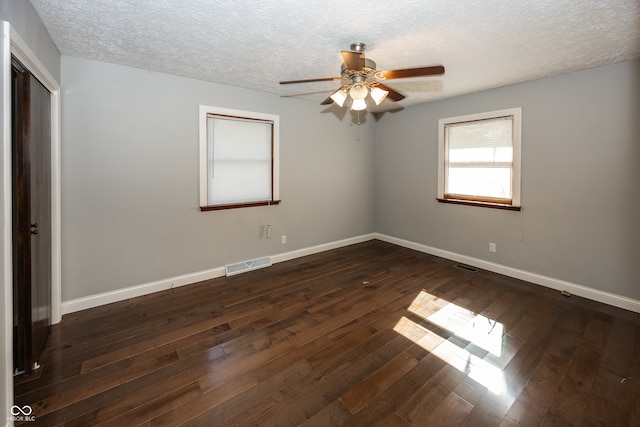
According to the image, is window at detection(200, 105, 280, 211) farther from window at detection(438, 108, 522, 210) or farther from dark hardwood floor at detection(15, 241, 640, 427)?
window at detection(438, 108, 522, 210)

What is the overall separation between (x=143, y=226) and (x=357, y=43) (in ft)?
9.35

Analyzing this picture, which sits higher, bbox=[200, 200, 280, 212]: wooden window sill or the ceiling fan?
the ceiling fan

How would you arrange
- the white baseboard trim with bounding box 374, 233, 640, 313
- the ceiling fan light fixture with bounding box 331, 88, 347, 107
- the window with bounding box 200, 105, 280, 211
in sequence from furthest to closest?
the window with bounding box 200, 105, 280, 211
the white baseboard trim with bounding box 374, 233, 640, 313
the ceiling fan light fixture with bounding box 331, 88, 347, 107

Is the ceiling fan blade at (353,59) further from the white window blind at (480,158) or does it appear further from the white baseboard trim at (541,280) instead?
the white baseboard trim at (541,280)

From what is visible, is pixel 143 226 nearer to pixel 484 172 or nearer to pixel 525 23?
pixel 525 23

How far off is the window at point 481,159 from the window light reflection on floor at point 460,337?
179 cm

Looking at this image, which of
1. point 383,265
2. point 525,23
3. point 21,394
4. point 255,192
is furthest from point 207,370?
point 525,23

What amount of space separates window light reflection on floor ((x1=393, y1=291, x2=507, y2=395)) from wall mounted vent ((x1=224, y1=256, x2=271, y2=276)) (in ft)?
6.81

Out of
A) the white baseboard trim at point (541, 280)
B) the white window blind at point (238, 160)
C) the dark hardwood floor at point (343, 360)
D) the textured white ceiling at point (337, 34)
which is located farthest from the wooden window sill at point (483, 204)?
the white window blind at point (238, 160)

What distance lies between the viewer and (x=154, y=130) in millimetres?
3059

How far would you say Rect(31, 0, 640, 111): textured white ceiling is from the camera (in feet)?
6.27

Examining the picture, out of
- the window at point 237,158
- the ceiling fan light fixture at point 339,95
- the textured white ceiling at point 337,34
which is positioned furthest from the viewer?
the window at point 237,158

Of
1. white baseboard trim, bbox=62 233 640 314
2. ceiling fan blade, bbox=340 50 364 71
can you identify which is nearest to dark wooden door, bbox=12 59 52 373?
white baseboard trim, bbox=62 233 640 314

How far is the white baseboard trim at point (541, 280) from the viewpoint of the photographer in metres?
2.81
